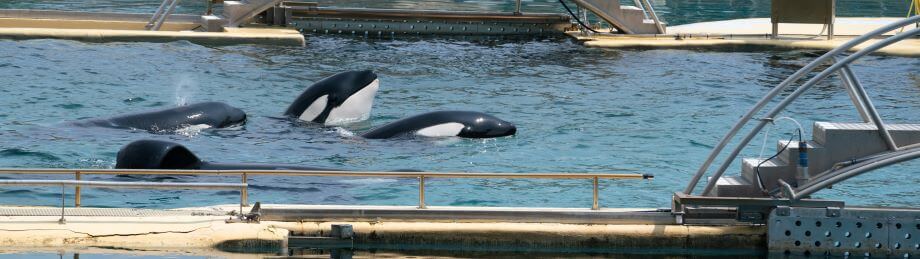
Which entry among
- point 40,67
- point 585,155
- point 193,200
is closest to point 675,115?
point 585,155

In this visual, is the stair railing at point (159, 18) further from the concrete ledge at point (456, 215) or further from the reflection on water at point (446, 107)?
the concrete ledge at point (456, 215)

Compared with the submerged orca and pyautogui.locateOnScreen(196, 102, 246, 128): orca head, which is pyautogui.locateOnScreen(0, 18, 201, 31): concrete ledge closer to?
pyautogui.locateOnScreen(196, 102, 246, 128): orca head

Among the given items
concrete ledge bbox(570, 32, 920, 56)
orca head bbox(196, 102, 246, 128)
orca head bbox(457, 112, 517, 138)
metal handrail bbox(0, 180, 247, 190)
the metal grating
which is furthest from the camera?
concrete ledge bbox(570, 32, 920, 56)

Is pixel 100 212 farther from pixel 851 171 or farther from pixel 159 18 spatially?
pixel 159 18

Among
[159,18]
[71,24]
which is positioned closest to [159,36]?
[159,18]

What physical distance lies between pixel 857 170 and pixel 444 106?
10.8m

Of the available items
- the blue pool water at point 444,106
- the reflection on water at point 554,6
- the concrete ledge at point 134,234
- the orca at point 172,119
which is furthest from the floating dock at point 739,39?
the concrete ledge at point 134,234

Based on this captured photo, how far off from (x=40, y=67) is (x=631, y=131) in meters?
10.0

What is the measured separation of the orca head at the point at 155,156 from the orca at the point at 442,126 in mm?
3382

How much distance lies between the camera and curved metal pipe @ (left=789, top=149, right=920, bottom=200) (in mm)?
9570

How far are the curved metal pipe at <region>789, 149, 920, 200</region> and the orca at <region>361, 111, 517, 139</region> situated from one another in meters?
6.40

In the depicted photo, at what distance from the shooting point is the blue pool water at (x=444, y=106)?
42.8ft

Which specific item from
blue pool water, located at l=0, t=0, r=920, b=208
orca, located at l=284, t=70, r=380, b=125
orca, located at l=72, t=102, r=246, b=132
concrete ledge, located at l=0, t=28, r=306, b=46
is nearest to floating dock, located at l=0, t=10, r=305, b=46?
concrete ledge, located at l=0, t=28, r=306, b=46

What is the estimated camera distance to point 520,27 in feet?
98.9
